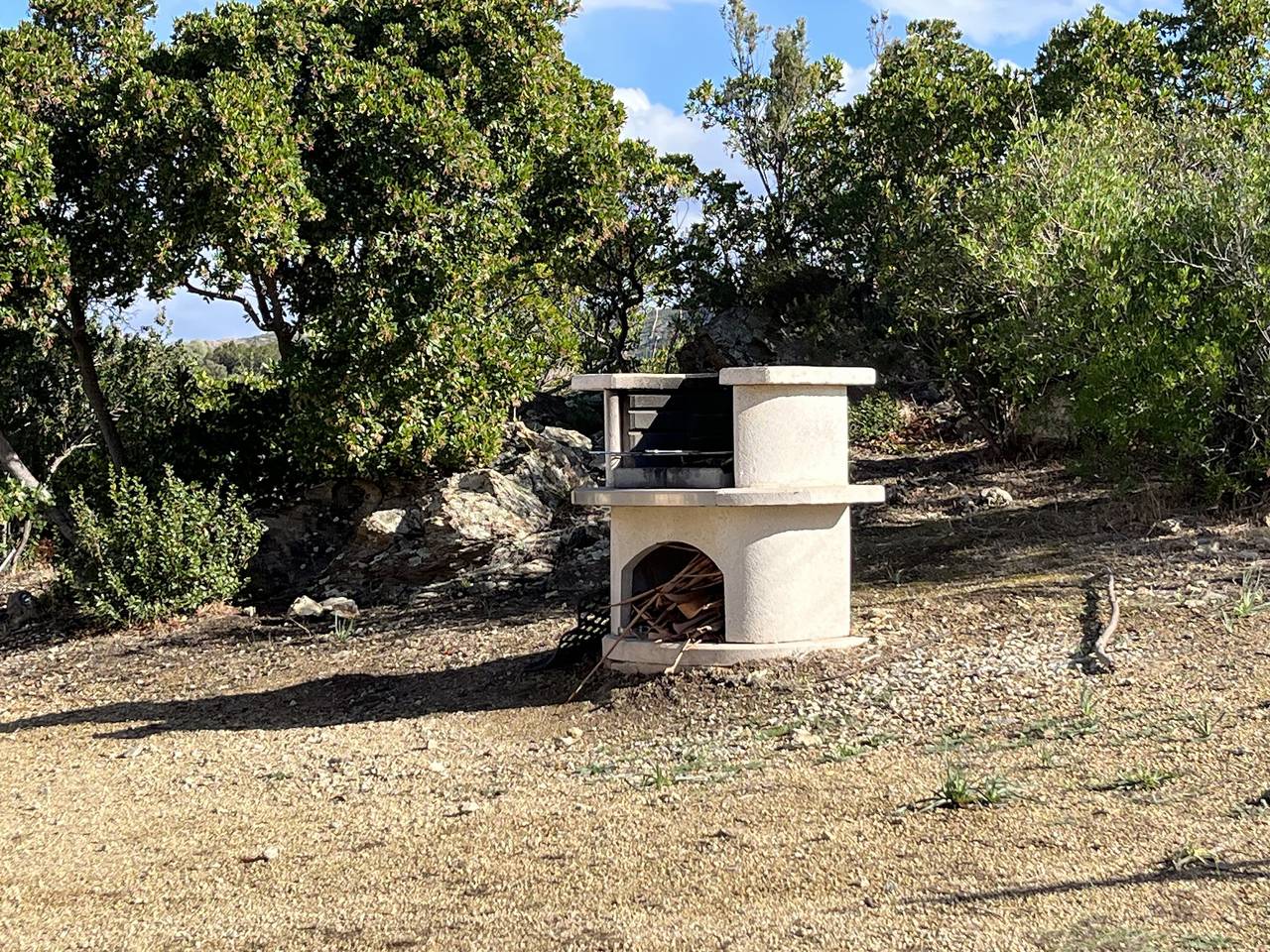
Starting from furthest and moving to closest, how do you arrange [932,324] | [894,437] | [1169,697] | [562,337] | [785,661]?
[894,437] < [932,324] < [562,337] < [785,661] < [1169,697]

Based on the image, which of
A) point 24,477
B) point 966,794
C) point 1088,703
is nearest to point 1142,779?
point 966,794

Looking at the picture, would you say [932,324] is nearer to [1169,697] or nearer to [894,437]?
[894,437]

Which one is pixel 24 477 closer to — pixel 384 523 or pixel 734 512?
pixel 384 523

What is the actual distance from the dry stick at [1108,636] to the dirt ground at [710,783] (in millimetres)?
108

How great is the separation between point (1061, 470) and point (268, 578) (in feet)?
27.2

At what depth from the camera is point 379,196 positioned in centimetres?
1206

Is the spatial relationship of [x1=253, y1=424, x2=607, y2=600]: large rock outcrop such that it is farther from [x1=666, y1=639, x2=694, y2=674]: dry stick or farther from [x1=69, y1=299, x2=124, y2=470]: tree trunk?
[x1=666, y1=639, x2=694, y2=674]: dry stick

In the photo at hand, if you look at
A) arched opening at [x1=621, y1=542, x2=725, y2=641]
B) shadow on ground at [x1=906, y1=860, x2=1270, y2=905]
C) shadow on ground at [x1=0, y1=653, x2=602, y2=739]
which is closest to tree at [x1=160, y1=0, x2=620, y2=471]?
shadow on ground at [x1=0, y1=653, x2=602, y2=739]

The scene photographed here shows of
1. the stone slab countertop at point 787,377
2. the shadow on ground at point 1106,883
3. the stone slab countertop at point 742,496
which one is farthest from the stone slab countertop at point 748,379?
the shadow on ground at point 1106,883

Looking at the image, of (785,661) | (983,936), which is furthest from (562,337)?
(983,936)

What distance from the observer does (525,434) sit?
47.8 ft

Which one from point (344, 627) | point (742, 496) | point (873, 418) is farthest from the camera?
point (873, 418)

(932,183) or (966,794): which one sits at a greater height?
(932,183)

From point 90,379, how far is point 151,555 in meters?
2.28
